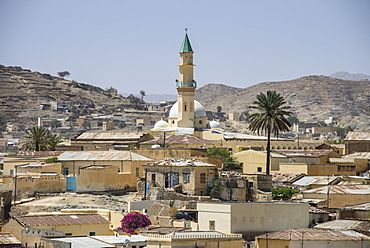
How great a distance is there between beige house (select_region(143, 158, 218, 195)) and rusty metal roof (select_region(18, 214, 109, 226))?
44.9ft

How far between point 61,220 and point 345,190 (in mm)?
20089

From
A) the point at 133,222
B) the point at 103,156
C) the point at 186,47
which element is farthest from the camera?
the point at 186,47

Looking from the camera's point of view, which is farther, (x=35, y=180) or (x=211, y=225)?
(x=35, y=180)

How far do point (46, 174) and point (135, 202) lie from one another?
12677mm

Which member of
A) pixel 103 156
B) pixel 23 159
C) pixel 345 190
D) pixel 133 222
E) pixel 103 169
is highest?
pixel 103 156

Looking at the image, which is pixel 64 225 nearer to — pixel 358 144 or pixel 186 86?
pixel 358 144

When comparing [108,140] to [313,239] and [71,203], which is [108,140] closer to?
[71,203]

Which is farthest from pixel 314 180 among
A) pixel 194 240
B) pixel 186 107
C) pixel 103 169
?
pixel 186 107

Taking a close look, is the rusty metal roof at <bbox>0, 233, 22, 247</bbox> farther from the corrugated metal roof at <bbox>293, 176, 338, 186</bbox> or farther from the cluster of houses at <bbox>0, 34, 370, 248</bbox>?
the corrugated metal roof at <bbox>293, 176, 338, 186</bbox>

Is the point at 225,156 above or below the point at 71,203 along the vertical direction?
above

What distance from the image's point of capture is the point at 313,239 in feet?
124

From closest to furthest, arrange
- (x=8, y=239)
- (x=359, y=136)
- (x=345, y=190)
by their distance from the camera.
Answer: (x=8, y=239), (x=345, y=190), (x=359, y=136)

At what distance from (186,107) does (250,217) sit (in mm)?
49548

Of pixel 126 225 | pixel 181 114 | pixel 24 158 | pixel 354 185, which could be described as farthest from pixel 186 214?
pixel 181 114
